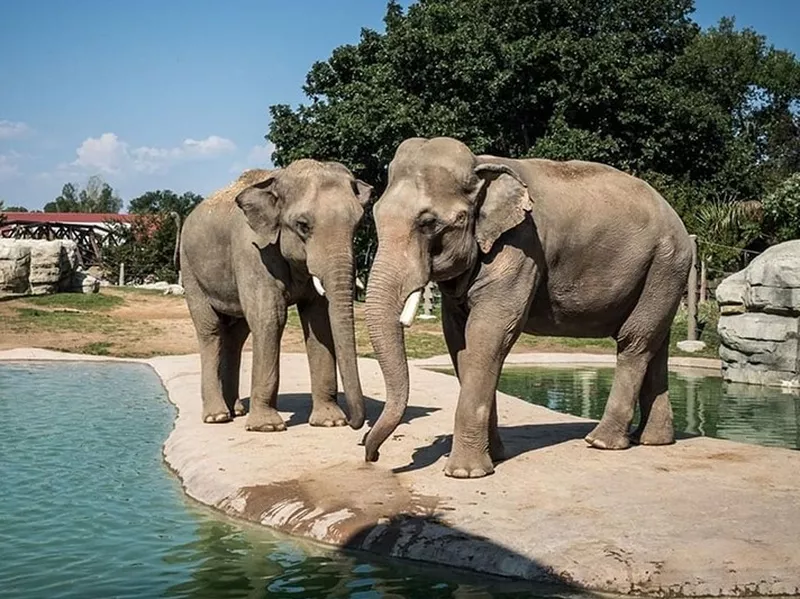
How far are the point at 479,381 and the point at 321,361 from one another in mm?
2912

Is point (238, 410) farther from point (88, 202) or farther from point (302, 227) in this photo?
point (88, 202)

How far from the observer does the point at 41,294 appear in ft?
93.9

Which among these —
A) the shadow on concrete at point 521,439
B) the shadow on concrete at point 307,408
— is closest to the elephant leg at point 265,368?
the shadow on concrete at point 307,408

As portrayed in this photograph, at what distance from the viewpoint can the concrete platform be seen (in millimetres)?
5469

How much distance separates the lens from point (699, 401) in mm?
13727

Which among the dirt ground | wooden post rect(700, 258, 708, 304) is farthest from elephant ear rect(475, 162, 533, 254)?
wooden post rect(700, 258, 708, 304)

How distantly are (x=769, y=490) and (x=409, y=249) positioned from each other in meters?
2.83

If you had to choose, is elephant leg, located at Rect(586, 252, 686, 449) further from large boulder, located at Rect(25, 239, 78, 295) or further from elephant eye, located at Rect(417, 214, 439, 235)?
large boulder, located at Rect(25, 239, 78, 295)

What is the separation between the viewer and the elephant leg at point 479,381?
6.96 metres

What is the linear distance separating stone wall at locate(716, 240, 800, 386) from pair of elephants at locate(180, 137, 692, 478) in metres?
7.49

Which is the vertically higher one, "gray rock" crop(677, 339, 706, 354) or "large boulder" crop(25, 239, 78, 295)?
"large boulder" crop(25, 239, 78, 295)

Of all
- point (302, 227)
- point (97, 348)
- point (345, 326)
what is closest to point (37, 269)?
point (97, 348)

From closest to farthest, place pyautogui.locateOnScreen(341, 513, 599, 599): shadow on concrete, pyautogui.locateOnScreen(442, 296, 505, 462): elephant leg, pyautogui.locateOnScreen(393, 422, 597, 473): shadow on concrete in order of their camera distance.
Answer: pyautogui.locateOnScreen(341, 513, 599, 599): shadow on concrete → pyautogui.locateOnScreen(442, 296, 505, 462): elephant leg → pyautogui.locateOnScreen(393, 422, 597, 473): shadow on concrete

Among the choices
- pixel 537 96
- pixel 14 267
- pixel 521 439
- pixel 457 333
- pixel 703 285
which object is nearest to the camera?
pixel 457 333
